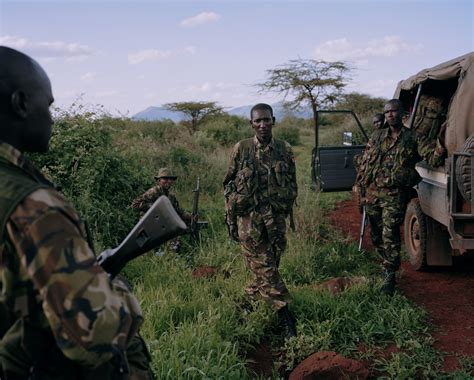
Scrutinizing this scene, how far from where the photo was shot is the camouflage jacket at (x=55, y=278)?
3.99 ft

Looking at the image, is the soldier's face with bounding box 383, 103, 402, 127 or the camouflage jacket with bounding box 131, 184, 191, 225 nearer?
the soldier's face with bounding box 383, 103, 402, 127

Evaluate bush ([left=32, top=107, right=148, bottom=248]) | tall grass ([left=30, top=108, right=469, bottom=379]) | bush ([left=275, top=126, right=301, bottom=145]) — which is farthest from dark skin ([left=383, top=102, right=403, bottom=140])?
bush ([left=275, top=126, right=301, bottom=145])

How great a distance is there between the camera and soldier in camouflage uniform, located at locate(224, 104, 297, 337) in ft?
13.8

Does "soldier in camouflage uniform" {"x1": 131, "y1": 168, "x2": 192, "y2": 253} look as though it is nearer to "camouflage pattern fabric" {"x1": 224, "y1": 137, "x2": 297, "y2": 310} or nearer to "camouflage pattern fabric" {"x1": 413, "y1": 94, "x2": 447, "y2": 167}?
"camouflage pattern fabric" {"x1": 224, "y1": 137, "x2": 297, "y2": 310}

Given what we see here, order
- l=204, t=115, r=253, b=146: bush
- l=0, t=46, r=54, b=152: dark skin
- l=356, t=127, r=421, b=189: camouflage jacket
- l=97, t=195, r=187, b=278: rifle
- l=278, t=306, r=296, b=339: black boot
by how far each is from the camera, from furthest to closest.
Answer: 1. l=204, t=115, r=253, b=146: bush
2. l=356, t=127, r=421, b=189: camouflage jacket
3. l=278, t=306, r=296, b=339: black boot
4. l=97, t=195, r=187, b=278: rifle
5. l=0, t=46, r=54, b=152: dark skin

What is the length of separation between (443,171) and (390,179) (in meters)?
0.47

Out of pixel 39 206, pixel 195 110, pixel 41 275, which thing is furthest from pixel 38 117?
pixel 195 110

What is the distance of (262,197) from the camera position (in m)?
4.25

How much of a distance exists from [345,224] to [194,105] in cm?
1726

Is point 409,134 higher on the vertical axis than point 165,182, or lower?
higher

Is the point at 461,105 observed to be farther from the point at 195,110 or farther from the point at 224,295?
the point at 195,110

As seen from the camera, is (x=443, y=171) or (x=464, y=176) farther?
(x=443, y=171)

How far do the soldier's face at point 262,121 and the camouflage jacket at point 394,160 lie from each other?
1286mm

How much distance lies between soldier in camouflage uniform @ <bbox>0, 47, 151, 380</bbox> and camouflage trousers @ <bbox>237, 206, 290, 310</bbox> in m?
2.77
